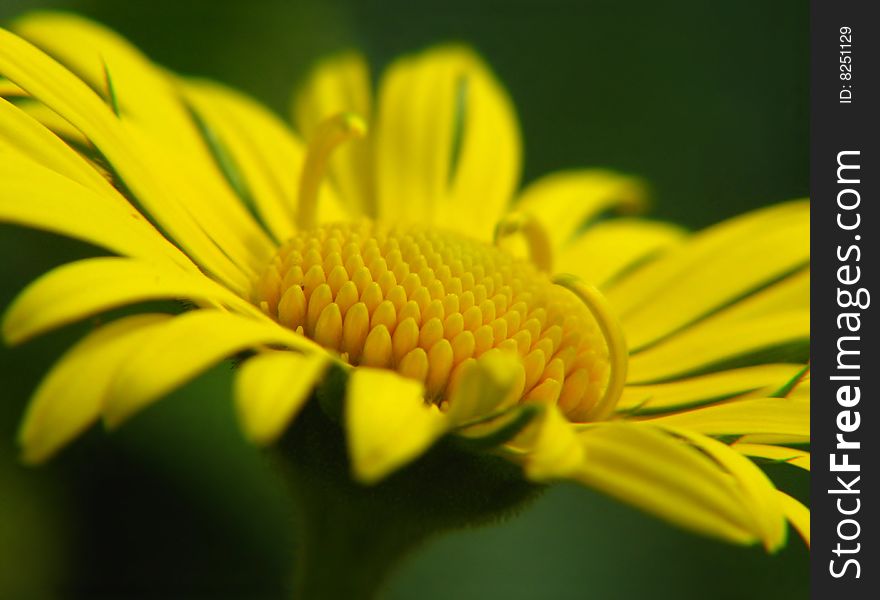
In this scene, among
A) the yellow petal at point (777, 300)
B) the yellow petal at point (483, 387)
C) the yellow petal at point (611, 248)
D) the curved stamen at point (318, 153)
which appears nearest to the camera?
the yellow petal at point (483, 387)

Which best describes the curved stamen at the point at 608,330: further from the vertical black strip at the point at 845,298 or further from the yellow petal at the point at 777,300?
the yellow petal at the point at 777,300

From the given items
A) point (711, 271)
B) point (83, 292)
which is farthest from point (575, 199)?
point (83, 292)

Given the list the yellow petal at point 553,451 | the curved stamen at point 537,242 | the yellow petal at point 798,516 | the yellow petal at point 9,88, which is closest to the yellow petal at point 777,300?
the curved stamen at point 537,242

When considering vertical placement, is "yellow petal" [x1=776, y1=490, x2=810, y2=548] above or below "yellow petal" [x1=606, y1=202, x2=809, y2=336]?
below

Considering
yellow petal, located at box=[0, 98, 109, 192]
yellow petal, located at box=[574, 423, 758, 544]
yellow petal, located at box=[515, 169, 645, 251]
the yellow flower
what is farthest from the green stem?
yellow petal, located at box=[515, 169, 645, 251]

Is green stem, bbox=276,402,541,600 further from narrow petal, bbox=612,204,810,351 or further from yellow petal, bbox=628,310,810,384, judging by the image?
narrow petal, bbox=612,204,810,351

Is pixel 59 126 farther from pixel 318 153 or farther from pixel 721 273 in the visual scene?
pixel 721 273
